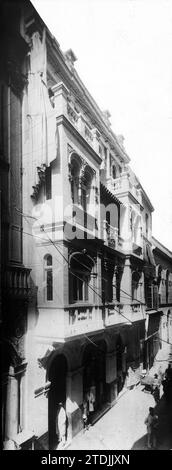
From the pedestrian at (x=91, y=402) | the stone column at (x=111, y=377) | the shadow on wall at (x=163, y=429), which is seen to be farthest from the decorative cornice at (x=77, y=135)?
the shadow on wall at (x=163, y=429)

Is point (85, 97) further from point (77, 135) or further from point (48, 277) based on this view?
point (48, 277)

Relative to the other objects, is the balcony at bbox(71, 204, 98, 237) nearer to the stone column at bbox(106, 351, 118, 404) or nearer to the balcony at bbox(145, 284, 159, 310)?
the stone column at bbox(106, 351, 118, 404)

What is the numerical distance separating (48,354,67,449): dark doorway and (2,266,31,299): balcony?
8.89 feet

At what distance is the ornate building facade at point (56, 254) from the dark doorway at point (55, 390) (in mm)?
26

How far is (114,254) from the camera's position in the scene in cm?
1097

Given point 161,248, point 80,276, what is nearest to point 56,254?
point 80,276

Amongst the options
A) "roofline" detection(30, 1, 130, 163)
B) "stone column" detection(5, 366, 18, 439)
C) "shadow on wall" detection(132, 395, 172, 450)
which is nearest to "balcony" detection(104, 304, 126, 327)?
"shadow on wall" detection(132, 395, 172, 450)

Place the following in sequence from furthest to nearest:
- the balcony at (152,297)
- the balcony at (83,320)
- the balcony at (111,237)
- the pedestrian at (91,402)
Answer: the balcony at (152,297) → the balcony at (111,237) → the pedestrian at (91,402) → the balcony at (83,320)

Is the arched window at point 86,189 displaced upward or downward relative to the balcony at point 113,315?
upward

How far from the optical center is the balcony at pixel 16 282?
5.72 meters

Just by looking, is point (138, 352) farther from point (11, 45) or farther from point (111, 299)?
point (11, 45)

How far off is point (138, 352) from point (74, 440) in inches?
238

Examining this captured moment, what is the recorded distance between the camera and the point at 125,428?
837cm

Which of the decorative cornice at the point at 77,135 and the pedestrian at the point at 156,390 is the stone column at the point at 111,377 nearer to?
the pedestrian at the point at 156,390
